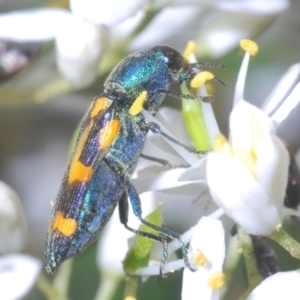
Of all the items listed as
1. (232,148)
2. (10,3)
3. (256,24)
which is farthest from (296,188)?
(10,3)

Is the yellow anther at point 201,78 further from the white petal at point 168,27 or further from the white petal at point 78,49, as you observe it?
the white petal at point 168,27

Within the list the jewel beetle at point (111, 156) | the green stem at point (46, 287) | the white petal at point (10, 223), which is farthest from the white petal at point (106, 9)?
the green stem at point (46, 287)

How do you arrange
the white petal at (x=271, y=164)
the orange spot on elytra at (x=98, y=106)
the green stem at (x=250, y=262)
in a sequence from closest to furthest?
1. the white petal at (x=271, y=164)
2. the green stem at (x=250, y=262)
3. the orange spot on elytra at (x=98, y=106)

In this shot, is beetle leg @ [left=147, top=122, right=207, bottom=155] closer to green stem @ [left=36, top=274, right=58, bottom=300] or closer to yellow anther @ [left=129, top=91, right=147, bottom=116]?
yellow anther @ [left=129, top=91, right=147, bottom=116]

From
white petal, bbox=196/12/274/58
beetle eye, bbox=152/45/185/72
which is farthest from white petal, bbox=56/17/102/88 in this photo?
white petal, bbox=196/12/274/58

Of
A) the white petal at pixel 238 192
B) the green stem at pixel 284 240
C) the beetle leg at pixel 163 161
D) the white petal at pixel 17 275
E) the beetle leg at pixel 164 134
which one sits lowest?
the white petal at pixel 17 275

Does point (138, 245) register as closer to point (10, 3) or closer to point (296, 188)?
point (296, 188)
